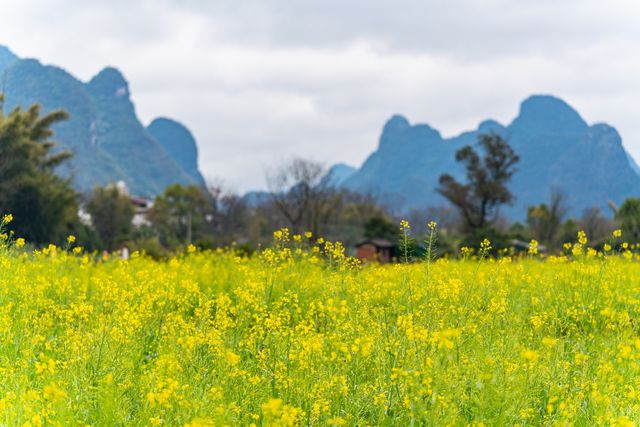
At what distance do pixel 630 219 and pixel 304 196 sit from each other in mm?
26369

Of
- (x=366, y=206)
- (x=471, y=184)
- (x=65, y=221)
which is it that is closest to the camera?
(x=65, y=221)

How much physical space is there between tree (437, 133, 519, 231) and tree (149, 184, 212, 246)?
25.3 m

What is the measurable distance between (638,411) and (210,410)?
11.6 feet

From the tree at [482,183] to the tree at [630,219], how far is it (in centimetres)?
1029

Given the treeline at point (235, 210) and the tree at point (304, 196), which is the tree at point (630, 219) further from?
the tree at point (304, 196)

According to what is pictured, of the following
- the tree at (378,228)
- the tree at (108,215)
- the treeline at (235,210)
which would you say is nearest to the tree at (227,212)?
the treeline at (235,210)

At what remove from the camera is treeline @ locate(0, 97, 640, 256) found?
39.9m

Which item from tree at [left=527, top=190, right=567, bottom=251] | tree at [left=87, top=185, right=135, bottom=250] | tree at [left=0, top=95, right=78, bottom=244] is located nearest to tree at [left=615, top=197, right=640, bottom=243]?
tree at [left=527, top=190, right=567, bottom=251]

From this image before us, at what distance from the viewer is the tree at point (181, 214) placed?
63.9 metres

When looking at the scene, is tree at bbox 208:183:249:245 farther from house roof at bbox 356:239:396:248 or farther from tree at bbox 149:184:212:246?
house roof at bbox 356:239:396:248

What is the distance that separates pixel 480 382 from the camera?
4875mm

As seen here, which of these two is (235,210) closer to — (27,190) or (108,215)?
(108,215)

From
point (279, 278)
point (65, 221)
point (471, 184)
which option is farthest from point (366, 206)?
point (279, 278)

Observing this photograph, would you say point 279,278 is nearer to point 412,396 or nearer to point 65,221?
point 412,396
